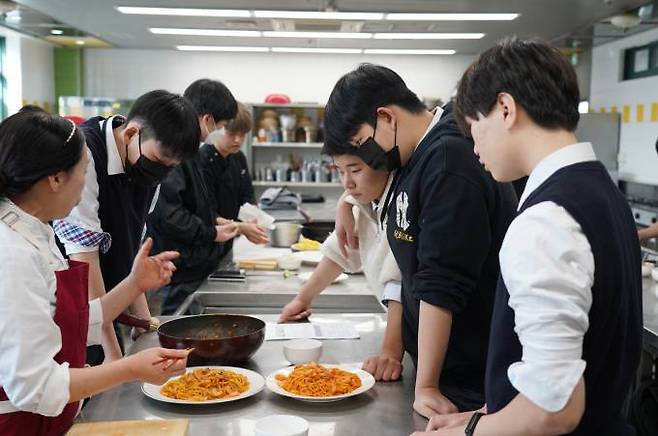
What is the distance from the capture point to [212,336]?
1865mm

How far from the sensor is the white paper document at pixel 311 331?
200cm

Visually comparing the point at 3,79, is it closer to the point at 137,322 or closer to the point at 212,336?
the point at 137,322

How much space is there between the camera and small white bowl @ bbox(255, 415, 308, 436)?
1242mm

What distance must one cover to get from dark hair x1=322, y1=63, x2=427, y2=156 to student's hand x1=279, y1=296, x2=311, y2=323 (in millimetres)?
748

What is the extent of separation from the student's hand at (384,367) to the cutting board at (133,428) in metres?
0.53

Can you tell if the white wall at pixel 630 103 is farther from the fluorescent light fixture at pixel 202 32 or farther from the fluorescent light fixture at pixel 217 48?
the fluorescent light fixture at pixel 217 48

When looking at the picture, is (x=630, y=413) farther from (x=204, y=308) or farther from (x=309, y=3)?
(x=309, y=3)

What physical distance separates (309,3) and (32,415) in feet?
14.1

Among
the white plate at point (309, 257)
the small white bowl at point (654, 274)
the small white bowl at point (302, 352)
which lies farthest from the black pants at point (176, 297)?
the small white bowl at point (654, 274)

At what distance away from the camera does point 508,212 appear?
151cm

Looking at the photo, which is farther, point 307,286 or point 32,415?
point 307,286

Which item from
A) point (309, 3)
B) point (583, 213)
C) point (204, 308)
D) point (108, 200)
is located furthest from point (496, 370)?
point (309, 3)

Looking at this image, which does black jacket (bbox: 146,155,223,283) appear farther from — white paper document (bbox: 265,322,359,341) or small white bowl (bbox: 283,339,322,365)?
small white bowl (bbox: 283,339,322,365)

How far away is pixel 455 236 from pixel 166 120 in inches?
41.4
